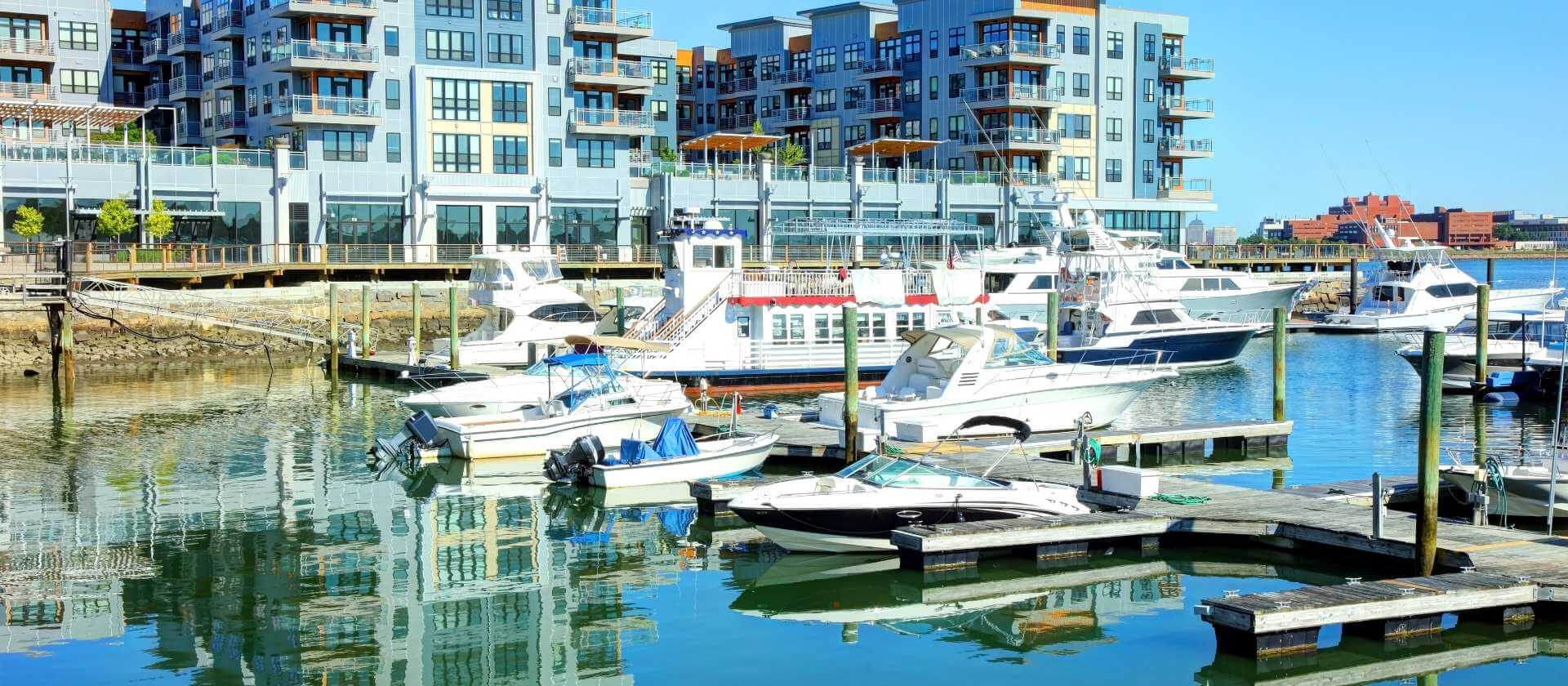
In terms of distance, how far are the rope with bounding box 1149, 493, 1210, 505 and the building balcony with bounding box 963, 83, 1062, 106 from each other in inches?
2511

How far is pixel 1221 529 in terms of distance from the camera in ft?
74.3

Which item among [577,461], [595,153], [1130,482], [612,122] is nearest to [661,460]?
[577,461]

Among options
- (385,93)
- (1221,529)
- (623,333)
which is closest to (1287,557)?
(1221,529)

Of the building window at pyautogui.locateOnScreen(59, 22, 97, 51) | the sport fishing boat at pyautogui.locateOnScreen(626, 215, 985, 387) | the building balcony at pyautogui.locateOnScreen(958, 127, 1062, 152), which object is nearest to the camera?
the sport fishing boat at pyautogui.locateOnScreen(626, 215, 985, 387)

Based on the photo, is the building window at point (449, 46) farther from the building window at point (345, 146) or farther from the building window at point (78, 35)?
the building window at point (78, 35)

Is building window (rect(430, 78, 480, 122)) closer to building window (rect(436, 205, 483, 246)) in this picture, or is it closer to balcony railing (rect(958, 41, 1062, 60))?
building window (rect(436, 205, 483, 246))

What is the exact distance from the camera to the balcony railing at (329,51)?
6894 cm

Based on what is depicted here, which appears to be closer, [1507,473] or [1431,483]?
[1431,483]

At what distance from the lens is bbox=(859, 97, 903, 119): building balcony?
9281 cm

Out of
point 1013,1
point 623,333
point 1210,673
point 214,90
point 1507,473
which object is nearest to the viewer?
point 1210,673

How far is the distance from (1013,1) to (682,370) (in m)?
49.4

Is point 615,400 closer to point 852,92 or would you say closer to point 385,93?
point 385,93

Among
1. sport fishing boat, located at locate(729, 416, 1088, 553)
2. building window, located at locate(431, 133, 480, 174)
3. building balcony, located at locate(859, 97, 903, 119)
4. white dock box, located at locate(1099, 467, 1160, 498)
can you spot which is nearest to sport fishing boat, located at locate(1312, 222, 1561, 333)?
building balcony, located at locate(859, 97, 903, 119)

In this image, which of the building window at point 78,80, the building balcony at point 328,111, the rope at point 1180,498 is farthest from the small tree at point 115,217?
the rope at point 1180,498
